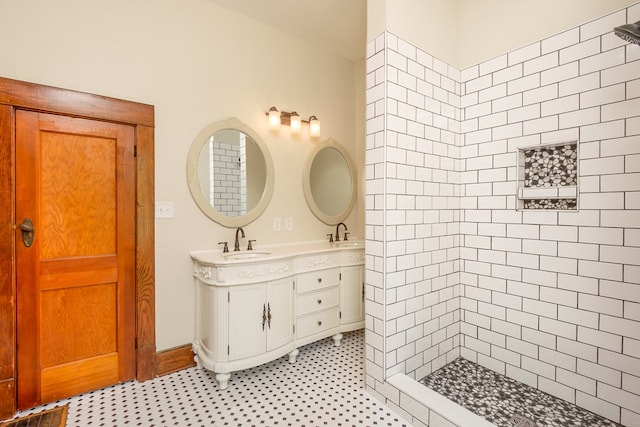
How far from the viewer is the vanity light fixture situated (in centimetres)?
262

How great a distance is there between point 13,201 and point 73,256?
0.44m

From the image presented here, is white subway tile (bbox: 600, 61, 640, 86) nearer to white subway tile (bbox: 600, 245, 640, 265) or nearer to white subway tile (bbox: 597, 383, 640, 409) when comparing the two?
white subway tile (bbox: 600, 245, 640, 265)

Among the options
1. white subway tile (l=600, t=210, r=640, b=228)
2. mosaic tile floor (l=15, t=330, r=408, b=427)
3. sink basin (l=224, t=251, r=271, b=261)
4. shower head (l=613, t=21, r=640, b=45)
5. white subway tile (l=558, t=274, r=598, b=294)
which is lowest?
mosaic tile floor (l=15, t=330, r=408, b=427)

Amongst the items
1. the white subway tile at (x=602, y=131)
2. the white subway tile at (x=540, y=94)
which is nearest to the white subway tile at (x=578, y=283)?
the white subway tile at (x=602, y=131)

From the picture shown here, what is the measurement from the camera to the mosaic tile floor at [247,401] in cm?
164

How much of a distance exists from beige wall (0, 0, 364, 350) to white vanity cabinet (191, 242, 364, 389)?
0.64ft

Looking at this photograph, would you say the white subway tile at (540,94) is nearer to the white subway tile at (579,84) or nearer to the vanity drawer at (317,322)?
the white subway tile at (579,84)

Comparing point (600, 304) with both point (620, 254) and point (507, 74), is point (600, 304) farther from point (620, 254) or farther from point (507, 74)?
point (507, 74)

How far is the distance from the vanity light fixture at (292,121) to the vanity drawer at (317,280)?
1369mm

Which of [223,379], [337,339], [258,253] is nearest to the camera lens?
[223,379]

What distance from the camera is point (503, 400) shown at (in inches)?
65.6

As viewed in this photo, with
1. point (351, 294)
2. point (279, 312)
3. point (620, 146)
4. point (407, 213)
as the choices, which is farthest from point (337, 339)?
point (620, 146)

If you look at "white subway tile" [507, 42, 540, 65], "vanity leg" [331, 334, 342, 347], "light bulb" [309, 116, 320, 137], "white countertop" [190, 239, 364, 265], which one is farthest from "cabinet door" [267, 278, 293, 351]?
"white subway tile" [507, 42, 540, 65]

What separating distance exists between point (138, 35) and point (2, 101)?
0.92 m
